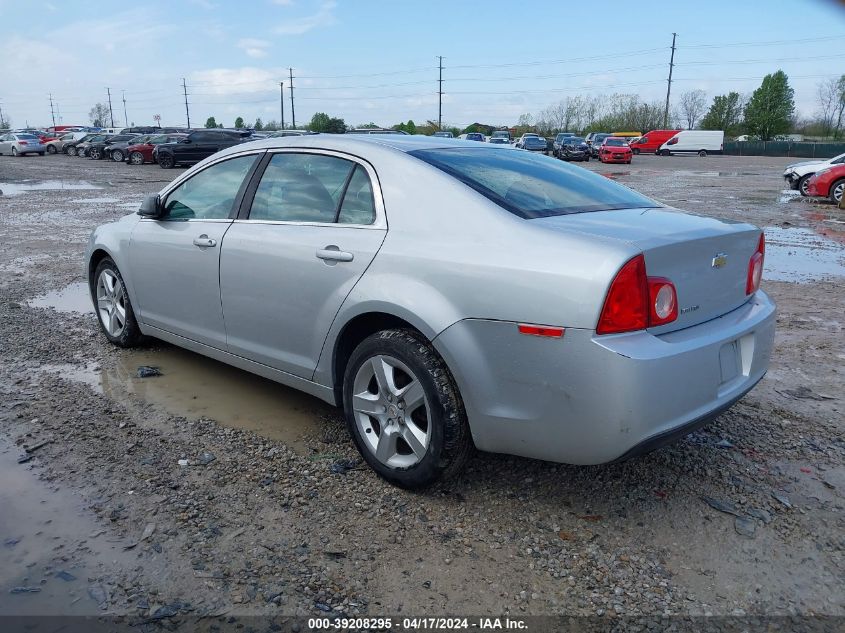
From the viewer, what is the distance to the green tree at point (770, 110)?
9044cm

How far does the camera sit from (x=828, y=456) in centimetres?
371

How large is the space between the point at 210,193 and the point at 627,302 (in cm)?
294

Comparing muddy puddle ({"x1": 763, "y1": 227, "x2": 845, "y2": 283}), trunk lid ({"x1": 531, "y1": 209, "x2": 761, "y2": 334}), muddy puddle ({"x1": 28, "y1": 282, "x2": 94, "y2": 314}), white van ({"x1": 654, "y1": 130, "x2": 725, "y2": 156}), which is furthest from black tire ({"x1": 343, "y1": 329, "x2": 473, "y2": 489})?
white van ({"x1": 654, "y1": 130, "x2": 725, "y2": 156})

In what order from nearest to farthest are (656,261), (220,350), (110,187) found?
(656,261), (220,350), (110,187)

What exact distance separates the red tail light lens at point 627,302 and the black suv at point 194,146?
1221 inches

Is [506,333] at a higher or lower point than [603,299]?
lower

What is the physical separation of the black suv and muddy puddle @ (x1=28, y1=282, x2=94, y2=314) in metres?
25.3

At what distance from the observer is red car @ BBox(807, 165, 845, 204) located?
17.5 metres

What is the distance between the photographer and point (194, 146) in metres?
31.7

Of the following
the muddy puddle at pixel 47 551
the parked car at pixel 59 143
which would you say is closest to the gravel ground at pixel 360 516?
the muddy puddle at pixel 47 551

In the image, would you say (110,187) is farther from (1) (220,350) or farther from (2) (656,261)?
(2) (656,261)

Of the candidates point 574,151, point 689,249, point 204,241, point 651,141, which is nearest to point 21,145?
point 574,151

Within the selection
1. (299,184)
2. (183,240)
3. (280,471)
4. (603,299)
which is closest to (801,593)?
(603,299)

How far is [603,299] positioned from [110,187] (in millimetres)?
22805
